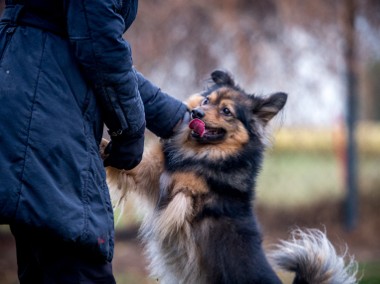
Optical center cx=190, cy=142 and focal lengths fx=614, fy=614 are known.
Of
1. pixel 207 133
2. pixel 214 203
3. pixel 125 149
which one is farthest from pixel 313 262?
pixel 125 149

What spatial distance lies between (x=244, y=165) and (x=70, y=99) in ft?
6.32

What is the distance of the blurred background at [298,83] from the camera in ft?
28.2

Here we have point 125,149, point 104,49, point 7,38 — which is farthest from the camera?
point 125,149

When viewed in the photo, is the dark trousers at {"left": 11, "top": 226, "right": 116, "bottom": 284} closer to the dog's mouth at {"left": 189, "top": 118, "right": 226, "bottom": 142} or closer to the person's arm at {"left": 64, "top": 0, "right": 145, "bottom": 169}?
the person's arm at {"left": 64, "top": 0, "right": 145, "bottom": 169}

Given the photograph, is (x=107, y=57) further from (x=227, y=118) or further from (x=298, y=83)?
(x=298, y=83)

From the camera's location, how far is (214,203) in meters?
4.08

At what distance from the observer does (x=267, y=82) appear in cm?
892

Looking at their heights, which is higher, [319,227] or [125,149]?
[125,149]

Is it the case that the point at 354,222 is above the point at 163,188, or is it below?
below

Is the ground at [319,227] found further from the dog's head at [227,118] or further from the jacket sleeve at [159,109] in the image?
the jacket sleeve at [159,109]

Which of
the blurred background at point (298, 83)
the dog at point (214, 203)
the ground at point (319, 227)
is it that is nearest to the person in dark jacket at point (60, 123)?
the dog at point (214, 203)

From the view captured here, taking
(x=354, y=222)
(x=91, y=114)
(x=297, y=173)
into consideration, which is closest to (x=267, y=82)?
(x=297, y=173)

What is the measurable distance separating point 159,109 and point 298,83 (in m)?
5.67

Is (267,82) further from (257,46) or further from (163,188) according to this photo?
(163,188)
